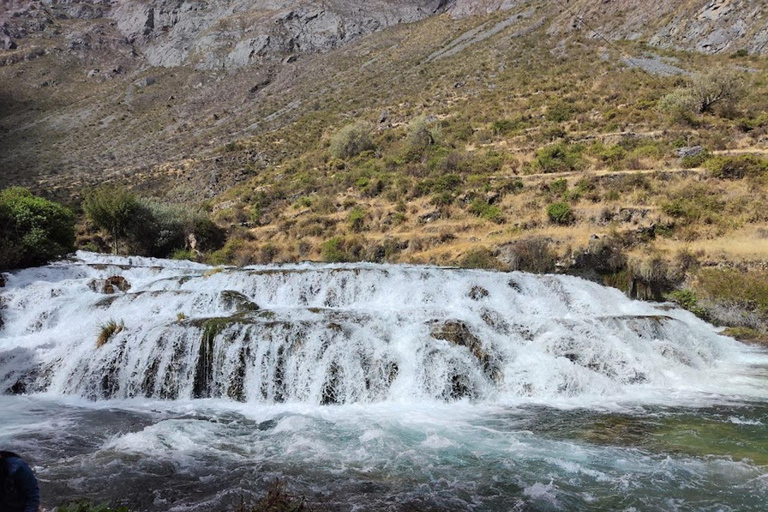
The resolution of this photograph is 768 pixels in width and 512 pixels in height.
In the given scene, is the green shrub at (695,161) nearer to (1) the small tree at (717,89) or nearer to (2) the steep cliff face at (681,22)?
(1) the small tree at (717,89)

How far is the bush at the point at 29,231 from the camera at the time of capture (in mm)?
21484

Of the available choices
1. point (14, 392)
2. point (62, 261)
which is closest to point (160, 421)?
point (14, 392)

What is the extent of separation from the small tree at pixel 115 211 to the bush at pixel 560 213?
28281 millimetres

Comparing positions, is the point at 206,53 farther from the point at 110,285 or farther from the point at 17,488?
the point at 17,488

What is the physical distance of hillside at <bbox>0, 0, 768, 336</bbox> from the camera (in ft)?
75.9

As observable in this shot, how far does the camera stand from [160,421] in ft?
33.9

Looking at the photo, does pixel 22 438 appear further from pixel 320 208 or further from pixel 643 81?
pixel 643 81

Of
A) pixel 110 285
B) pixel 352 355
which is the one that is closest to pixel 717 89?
pixel 352 355

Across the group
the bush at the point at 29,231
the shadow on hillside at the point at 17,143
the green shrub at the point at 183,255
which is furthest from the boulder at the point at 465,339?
the shadow on hillside at the point at 17,143

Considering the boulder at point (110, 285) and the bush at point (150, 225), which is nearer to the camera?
the boulder at point (110, 285)

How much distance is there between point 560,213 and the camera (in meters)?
25.2

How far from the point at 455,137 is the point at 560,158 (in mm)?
12744

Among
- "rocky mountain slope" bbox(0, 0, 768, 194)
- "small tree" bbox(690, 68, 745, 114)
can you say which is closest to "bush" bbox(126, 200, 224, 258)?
"rocky mountain slope" bbox(0, 0, 768, 194)

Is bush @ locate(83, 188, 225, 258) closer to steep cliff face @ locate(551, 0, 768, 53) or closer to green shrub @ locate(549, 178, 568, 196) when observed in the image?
green shrub @ locate(549, 178, 568, 196)
